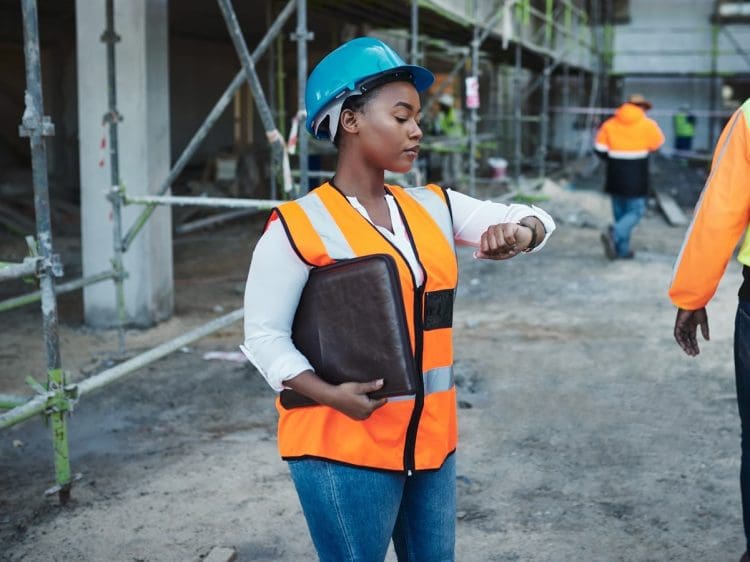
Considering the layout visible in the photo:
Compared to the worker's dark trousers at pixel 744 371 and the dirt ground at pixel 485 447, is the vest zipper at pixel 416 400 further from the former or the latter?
the dirt ground at pixel 485 447

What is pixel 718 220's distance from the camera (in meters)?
2.88

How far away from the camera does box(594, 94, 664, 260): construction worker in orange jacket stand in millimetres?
10359

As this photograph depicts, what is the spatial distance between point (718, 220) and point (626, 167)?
25.4 feet

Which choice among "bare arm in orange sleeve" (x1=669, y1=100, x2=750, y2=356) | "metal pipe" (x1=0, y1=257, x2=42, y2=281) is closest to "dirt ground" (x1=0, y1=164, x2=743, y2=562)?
"metal pipe" (x1=0, y1=257, x2=42, y2=281)

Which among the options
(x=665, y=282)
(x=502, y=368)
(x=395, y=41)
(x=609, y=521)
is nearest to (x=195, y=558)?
(x=609, y=521)

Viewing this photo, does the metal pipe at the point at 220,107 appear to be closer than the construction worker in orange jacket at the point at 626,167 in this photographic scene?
Yes

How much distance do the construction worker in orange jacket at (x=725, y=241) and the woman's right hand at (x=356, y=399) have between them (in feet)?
4.68

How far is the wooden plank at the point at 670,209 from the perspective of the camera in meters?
14.3

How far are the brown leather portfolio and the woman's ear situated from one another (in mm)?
311

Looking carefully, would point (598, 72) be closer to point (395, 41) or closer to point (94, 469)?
point (395, 41)

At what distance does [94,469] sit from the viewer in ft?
→ 14.8

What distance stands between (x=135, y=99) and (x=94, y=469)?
10.6 feet

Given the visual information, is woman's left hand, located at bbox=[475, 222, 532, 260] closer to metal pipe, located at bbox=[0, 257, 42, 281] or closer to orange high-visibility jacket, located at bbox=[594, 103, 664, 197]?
metal pipe, located at bbox=[0, 257, 42, 281]

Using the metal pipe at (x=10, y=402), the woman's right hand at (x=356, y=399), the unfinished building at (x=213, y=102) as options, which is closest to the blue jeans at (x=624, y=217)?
the unfinished building at (x=213, y=102)
